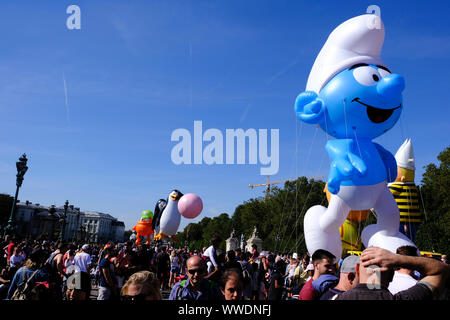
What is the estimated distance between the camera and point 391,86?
895cm

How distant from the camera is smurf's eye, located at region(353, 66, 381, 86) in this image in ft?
30.2

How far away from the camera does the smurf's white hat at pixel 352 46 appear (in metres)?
9.67

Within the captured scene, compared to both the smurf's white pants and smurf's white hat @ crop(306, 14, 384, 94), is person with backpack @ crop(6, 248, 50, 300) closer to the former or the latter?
the smurf's white pants

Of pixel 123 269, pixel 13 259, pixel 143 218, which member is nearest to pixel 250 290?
pixel 123 269

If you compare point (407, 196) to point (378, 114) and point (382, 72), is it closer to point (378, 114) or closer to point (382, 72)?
point (378, 114)

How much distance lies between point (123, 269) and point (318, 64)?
24.8 feet

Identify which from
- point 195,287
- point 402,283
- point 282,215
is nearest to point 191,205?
point 195,287

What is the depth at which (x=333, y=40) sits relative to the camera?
10070mm

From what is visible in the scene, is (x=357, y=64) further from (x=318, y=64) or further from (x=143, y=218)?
(x=143, y=218)

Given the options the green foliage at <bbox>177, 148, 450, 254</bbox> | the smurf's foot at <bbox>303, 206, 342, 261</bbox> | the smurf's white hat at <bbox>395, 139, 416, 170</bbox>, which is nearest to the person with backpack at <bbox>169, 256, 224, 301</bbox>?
the green foliage at <bbox>177, 148, 450, 254</bbox>

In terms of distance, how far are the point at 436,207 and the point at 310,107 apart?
111 ft

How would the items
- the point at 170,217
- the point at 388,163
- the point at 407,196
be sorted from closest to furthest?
the point at 388,163, the point at 407,196, the point at 170,217

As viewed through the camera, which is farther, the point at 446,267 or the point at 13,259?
the point at 13,259
